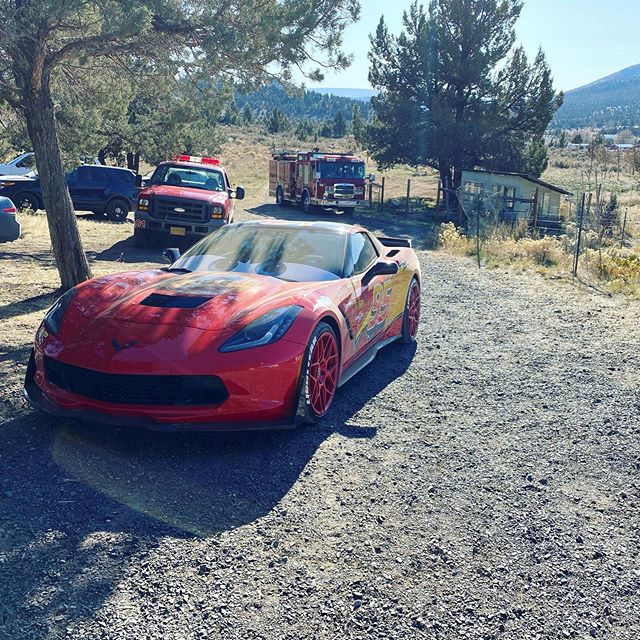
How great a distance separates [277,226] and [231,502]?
3342 millimetres


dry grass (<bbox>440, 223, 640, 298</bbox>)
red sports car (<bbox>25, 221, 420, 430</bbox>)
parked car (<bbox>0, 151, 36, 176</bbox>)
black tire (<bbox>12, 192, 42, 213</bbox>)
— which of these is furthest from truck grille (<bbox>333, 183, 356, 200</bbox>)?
red sports car (<bbox>25, 221, 420, 430</bbox>)

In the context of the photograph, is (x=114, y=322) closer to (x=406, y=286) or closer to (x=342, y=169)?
(x=406, y=286)

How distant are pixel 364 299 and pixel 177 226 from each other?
33.2 ft

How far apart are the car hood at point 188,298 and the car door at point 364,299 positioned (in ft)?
2.07

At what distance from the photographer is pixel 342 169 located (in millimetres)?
29172

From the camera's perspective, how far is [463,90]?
3434cm

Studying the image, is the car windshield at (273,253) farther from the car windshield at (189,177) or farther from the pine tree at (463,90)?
the pine tree at (463,90)

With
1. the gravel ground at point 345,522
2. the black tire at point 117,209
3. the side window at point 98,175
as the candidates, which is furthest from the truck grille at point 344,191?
the gravel ground at point 345,522

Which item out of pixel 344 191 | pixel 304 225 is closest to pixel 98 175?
pixel 344 191

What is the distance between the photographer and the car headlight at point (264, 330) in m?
4.80

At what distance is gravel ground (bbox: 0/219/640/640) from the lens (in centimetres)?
313

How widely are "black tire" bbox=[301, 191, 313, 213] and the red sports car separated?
23512 millimetres

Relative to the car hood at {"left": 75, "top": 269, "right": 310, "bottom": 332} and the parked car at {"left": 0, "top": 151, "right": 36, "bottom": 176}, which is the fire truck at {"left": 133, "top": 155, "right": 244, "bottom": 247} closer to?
the parked car at {"left": 0, "top": 151, "right": 36, "bottom": 176}

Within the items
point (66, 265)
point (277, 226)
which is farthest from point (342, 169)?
point (277, 226)
